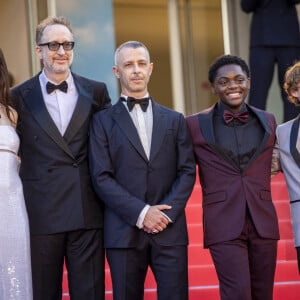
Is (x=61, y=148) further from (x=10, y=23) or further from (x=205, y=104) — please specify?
(x=205, y=104)

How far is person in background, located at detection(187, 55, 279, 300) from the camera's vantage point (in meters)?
4.46

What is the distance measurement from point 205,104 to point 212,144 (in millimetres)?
6441

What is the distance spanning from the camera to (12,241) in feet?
14.2

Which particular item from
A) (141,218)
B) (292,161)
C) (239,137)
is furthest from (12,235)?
(292,161)

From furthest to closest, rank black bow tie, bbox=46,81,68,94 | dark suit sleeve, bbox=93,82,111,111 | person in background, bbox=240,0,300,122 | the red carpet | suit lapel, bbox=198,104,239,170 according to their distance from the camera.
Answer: person in background, bbox=240,0,300,122 → the red carpet → dark suit sleeve, bbox=93,82,111,111 → black bow tie, bbox=46,81,68,94 → suit lapel, bbox=198,104,239,170

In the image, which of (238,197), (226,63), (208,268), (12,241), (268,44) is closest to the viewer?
(12,241)

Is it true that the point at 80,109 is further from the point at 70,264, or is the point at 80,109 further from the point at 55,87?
the point at 70,264

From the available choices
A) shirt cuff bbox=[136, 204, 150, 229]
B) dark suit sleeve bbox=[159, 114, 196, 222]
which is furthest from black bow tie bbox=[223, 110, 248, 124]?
shirt cuff bbox=[136, 204, 150, 229]

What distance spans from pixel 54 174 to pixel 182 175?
75 centimetres

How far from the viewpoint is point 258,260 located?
4.52 m

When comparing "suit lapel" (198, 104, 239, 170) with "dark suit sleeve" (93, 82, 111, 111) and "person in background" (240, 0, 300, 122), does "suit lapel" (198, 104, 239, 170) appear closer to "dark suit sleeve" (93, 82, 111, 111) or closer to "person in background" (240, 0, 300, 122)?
"dark suit sleeve" (93, 82, 111, 111)

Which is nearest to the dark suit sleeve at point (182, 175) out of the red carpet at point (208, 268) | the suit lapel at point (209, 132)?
the suit lapel at point (209, 132)

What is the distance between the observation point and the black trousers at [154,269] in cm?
439

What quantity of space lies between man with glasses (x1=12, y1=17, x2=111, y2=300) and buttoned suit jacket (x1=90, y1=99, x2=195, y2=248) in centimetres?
10
